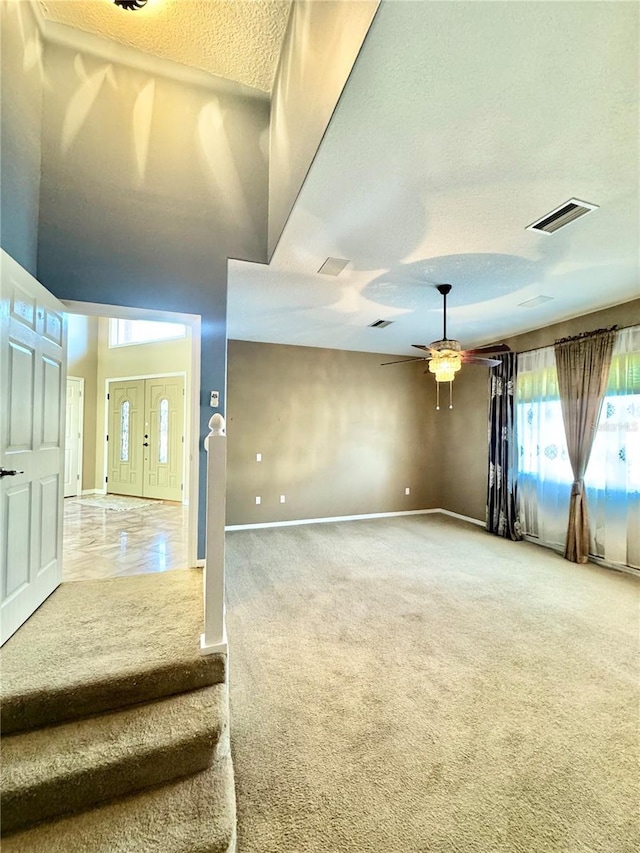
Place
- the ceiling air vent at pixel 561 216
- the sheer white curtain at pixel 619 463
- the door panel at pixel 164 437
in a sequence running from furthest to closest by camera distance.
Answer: the door panel at pixel 164 437 < the sheer white curtain at pixel 619 463 < the ceiling air vent at pixel 561 216

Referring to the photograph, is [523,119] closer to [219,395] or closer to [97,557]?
[219,395]

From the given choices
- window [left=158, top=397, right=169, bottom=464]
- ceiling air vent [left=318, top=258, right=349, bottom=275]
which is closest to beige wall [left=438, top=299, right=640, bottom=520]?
ceiling air vent [left=318, top=258, right=349, bottom=275]

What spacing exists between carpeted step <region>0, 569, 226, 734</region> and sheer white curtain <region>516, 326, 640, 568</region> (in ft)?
14.4

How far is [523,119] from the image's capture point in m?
1.65

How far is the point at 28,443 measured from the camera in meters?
2.07

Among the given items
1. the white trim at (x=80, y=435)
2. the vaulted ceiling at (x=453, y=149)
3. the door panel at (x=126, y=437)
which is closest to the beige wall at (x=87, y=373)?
the white trim at (x=80, y=435)

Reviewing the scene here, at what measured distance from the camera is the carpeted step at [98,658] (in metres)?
1.53

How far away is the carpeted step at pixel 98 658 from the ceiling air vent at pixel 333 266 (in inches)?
111

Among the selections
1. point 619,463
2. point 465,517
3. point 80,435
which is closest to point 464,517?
point 465,517

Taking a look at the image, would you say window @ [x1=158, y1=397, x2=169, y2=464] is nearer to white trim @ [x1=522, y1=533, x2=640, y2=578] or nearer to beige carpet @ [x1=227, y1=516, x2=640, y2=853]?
beige carpet @ [x1=227, y1=516, x2=640, y2=853]

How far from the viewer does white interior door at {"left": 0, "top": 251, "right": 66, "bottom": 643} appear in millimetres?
1840

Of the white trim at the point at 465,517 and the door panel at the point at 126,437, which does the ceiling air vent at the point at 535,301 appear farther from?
the door panel at the point at 126,437

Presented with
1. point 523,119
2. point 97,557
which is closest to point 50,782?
point 97,557

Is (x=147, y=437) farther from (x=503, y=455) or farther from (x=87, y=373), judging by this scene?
(x=503, y=455)
